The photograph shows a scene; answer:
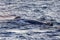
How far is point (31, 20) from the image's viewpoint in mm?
1479

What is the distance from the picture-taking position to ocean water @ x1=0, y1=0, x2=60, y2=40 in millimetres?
1325

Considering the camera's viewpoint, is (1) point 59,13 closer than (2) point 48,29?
No

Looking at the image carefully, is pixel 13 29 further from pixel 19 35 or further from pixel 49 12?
pixel 49 12

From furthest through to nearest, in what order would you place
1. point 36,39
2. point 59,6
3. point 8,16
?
1. point 59,6
2. point 8,16
3. point 36,39

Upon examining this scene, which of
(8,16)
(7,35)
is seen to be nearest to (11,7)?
(8,16)

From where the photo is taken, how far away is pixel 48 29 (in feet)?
4.58

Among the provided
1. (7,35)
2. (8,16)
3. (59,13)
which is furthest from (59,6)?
(7,35)

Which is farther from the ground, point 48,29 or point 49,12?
point 49,12

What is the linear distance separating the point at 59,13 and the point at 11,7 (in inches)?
16.0

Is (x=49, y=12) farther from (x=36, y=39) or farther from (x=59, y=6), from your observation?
(x=36, y=39)

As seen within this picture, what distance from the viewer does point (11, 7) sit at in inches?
63.6

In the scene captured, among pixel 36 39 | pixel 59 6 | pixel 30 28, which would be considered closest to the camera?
pixel 36 39

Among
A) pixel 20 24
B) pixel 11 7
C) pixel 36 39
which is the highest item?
pixel 11 7

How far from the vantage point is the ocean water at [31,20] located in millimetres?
1325
